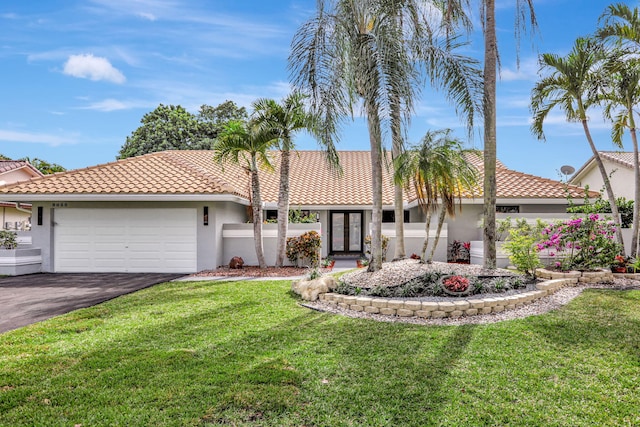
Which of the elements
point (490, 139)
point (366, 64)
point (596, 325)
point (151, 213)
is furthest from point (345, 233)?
point (596, 325)

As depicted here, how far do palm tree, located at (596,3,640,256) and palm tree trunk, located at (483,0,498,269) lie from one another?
509cm

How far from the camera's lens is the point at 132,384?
433cm

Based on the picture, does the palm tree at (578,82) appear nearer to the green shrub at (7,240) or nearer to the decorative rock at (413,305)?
the decorative rock at (413,305)

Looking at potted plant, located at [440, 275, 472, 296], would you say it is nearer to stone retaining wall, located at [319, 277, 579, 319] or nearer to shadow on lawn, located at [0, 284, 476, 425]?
stone retaining wall, located at [319, 277, 579, 319]

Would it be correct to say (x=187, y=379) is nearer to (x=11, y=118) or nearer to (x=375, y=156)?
(x=375, y=156)

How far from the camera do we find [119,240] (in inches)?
556

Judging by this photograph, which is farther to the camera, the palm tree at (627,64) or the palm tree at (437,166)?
the palm tree at (627,64)

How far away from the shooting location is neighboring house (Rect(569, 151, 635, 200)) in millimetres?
20400

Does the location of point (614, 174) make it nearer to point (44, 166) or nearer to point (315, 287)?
point (315, 287)

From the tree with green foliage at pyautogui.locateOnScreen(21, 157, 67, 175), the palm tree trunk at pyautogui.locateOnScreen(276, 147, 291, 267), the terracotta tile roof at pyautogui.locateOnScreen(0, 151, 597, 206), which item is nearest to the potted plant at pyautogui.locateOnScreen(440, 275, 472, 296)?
the terracotta tile roof at pyautogui.locateOnScreen(0, 151, 597, 206)

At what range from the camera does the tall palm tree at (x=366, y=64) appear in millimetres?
8602

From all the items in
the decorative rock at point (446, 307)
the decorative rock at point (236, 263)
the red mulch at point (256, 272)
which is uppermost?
the decorative rock at point (236, 263)

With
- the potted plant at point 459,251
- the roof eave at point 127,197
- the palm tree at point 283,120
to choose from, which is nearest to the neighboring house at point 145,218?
the roof eave at point 127,197

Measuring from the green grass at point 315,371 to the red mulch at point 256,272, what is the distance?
5.20m
